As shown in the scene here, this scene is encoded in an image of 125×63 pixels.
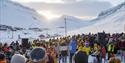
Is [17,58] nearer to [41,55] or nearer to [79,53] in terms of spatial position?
[41,55]

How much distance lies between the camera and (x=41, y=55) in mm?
6609

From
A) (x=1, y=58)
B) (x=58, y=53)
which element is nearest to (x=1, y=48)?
(x=58, y=53)

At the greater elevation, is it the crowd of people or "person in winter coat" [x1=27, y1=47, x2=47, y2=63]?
"person in winter coat" [x1=27, y1=47, x2=47, y2=63]

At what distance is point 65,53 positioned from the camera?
21.6 metres

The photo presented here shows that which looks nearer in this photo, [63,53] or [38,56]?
[38,56]

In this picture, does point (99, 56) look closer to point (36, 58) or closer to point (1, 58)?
point (1, 58)

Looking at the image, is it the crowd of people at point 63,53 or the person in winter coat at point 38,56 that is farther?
the crowd of people at point 63,53

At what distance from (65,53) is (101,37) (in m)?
5.21

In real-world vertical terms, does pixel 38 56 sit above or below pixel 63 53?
above

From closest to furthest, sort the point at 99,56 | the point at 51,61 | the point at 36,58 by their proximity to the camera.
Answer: the point at 36,58
the point at 51,61
the point at 99,56

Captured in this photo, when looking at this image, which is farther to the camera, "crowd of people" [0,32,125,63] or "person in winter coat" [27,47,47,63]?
"crowd of people" [0,32,125,63]

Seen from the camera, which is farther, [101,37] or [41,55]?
[101,37]

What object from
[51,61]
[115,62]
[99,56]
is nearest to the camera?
[115,62]

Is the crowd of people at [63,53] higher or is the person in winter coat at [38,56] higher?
the person in winter coat at [38,56]
